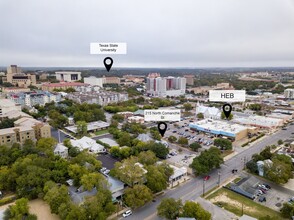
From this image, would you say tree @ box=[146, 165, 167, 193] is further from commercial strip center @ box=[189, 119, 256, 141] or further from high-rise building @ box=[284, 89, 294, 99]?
high-rise building @ box=[284, 89, 294, 99]

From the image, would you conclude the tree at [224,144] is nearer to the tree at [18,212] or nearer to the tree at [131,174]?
the tree at [131,174]

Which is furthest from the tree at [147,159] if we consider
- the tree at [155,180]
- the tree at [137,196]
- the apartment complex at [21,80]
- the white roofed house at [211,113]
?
the apartment complex at [21,80]

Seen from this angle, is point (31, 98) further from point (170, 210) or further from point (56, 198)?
point (170, 210)

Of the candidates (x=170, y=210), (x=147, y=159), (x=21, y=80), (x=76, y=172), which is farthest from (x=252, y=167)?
(x=21, y=80)

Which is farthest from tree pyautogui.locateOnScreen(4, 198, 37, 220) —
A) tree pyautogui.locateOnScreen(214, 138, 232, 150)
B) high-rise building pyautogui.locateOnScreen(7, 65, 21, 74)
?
high-rise building pyautogui.locateOnScreen(7, 65, 21, 74)

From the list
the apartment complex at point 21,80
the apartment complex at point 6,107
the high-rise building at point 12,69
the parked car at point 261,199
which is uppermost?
the high-rise building at point 12,69

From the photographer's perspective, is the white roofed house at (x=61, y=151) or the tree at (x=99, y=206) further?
the white roofed house at (x=61, y=151)
